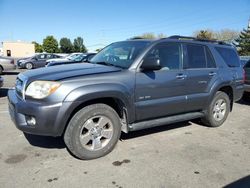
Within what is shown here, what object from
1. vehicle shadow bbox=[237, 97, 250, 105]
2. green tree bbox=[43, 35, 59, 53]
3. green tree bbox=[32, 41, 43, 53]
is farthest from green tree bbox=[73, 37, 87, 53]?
vehicle shadow bbox=[237, 97, 250, 105]

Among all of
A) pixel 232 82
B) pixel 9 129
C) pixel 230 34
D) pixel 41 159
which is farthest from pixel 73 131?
pixel 230 34

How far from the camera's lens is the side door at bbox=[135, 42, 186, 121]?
14.8 feet

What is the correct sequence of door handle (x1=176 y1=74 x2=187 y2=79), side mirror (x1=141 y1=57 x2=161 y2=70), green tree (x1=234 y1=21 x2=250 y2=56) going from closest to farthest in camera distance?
side mirror (x1=141 y1=57 x2=161 y2=70), door handle (x1=176 y1=74 x2=187 y2=79), green tree (x1=234 y1=21 x2=250 y2=56)

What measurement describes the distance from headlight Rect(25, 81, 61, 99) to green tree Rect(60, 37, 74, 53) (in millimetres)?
79931

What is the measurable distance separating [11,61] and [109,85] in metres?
15.0

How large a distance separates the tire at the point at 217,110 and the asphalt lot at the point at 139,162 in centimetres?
41

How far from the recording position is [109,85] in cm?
409

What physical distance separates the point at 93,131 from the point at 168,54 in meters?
1.98

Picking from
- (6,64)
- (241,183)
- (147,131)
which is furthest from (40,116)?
(6,64)

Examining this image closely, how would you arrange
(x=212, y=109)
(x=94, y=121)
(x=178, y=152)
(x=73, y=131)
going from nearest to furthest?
(x=73, y=131), (x=94, y=121), (x=178, y=152), (x=212, y=109)

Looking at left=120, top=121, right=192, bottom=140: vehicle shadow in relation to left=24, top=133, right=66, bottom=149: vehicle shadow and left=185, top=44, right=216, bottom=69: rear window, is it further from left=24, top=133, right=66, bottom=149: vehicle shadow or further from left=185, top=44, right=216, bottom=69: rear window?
left=185, top=44, right=216, bottom=69: rear window

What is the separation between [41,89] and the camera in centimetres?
382

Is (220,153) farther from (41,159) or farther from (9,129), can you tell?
(9,129)

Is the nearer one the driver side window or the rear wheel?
the driver side window
